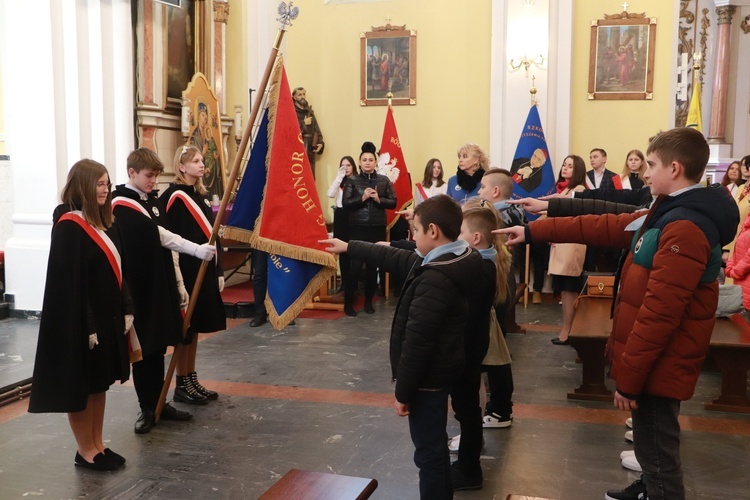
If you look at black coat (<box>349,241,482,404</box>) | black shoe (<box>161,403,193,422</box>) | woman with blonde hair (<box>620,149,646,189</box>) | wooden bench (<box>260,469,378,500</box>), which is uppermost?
woman with blonde hair (<box>620,149,646,189</box>)

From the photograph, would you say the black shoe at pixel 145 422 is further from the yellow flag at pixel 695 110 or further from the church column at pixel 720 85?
the church column at pixel 720 85

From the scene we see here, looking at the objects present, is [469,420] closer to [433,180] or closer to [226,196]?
[226,196]

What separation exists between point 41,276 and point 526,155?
602 centimetres

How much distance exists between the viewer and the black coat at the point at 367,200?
328 inches

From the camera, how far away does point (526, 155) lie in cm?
978

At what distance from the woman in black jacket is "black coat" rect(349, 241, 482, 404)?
16.9 feet

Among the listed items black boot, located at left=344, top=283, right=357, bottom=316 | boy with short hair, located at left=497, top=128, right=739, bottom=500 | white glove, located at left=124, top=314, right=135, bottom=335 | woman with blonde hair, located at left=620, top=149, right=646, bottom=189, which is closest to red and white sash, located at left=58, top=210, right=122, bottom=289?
white glove, located at left=124, top=314, right=135, bottom=335

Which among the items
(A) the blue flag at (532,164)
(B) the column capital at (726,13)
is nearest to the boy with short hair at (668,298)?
(A) the blue flag at (532,164)

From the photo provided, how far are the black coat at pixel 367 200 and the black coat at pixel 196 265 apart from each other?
3511 millimetres

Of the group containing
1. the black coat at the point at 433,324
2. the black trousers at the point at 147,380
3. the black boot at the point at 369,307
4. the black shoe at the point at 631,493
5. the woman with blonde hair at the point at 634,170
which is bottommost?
the black boot at the point at 369,307

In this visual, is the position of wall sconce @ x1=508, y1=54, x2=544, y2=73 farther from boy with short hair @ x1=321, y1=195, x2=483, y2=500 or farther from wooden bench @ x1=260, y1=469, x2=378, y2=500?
wooden bench @ x1=260, y1=469, x2=378, y2=500

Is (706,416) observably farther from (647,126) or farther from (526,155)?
(647,126)

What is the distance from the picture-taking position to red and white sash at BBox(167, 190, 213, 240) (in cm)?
477

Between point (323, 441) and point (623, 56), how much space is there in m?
8.16
